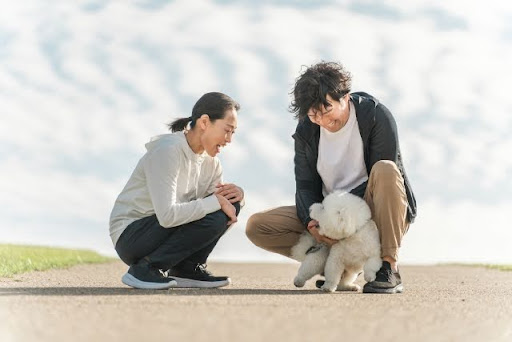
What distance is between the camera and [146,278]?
5812 mm

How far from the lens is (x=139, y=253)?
236 inches

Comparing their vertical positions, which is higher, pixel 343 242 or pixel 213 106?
pixel 213 106

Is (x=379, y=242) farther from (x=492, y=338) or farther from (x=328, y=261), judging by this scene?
(x=492, y=338)

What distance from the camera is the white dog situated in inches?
230

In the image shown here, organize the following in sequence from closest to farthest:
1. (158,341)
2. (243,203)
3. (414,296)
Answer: (158,341), (414,296), (243,203)

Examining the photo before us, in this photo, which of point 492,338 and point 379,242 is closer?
point 492,338

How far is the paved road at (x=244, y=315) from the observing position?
3.58 meters

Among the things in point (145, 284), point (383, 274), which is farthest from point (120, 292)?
point (383, 274)

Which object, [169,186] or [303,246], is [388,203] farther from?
[169,186]

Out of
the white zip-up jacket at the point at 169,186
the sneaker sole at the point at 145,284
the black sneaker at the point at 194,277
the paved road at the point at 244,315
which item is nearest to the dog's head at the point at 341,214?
the paved road at the point at 244,315

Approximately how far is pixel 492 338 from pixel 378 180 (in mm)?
2309

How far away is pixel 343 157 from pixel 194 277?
170 centimetres

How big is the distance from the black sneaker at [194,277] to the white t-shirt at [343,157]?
4.37ft

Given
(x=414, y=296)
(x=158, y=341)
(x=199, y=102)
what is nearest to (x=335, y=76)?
(x=199, y=102)
